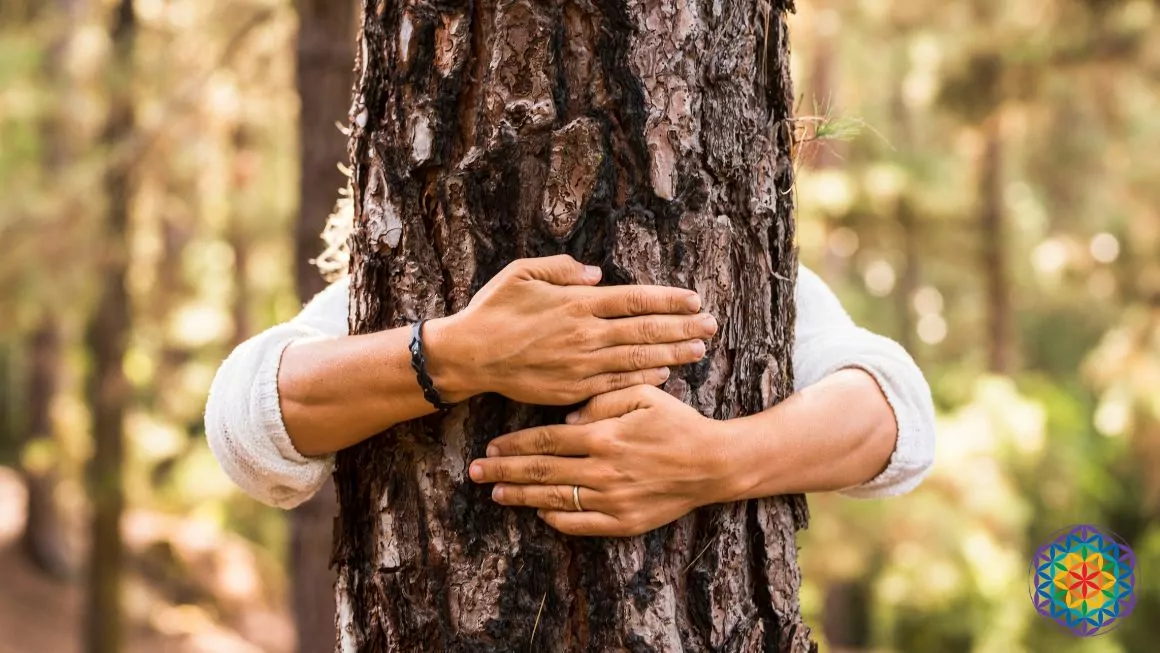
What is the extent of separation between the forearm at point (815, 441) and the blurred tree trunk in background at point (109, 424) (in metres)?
6.15

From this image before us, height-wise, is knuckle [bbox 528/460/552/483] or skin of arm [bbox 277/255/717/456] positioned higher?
skin of arm [bbox 277/255/717/456]

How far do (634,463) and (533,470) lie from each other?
0.15 m

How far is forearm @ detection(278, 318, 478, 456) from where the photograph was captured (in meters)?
1.49

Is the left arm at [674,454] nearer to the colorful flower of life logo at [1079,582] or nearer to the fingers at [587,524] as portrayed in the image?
the fingers at [587,524]

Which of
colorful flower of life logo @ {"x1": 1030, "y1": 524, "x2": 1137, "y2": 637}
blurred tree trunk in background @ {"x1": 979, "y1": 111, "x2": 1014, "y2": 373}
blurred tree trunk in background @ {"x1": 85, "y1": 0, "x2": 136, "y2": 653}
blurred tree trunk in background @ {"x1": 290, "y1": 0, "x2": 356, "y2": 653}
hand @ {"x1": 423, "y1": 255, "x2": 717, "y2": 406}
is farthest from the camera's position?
blurred tree trunk in background @ {"x1": 979, "y1": 111, "x2": 1014, "y2": 373}

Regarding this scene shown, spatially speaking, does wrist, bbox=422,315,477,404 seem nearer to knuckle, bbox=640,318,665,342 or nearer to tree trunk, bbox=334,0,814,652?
tree trunk, bbox=334,0,814,652

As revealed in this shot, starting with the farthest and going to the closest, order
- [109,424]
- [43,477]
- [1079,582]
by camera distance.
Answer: [43,477]
[109,424]
[1079,582]

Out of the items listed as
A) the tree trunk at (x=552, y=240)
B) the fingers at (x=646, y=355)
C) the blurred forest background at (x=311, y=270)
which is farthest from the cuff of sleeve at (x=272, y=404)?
the blurred forest background at (x=311, y=270)

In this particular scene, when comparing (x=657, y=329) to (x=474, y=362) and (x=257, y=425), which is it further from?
(x=257, y=425)

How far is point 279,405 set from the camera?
1.61m

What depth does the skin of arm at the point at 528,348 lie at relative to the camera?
1.46 meters

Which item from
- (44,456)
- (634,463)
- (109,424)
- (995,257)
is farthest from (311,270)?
(995,257)

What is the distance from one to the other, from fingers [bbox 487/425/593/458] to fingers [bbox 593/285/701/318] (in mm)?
176

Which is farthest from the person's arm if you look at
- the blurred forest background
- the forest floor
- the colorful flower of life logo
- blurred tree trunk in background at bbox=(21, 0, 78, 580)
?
the forest floor
